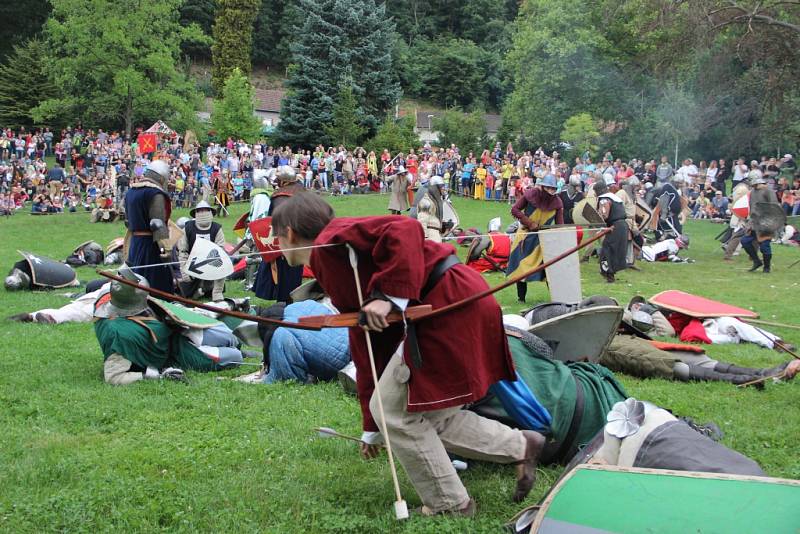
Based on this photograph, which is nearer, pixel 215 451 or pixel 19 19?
pixel 215 451

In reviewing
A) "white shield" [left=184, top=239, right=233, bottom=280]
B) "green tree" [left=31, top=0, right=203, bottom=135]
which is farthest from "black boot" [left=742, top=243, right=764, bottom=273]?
"green tree" [left=31, top=0, right=203, bottom=135]

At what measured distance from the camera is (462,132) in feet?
130

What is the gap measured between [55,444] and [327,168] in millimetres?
24583

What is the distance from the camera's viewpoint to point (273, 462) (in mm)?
4387

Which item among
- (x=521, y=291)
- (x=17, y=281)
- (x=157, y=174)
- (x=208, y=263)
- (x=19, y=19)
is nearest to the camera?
(x=157, y=174)

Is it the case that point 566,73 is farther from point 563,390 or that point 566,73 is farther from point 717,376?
point 563,390

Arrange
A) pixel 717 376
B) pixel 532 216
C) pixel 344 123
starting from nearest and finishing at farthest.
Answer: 1. pixel 717 376
2. pixel 532 216
3. pixel 344 123

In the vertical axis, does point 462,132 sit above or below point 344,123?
below

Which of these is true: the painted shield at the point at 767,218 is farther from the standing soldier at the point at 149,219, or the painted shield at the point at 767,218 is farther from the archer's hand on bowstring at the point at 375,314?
the archer's hand on bowstring at the point at 375,314

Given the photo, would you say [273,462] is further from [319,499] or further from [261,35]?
[261,35]

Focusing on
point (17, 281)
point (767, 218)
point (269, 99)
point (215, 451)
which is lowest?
point (17, 281)

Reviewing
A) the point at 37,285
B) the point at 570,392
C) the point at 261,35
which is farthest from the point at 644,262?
the point at 261,35

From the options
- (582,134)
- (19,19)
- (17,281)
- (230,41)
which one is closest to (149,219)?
(17,281)

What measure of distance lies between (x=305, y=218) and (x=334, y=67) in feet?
121
